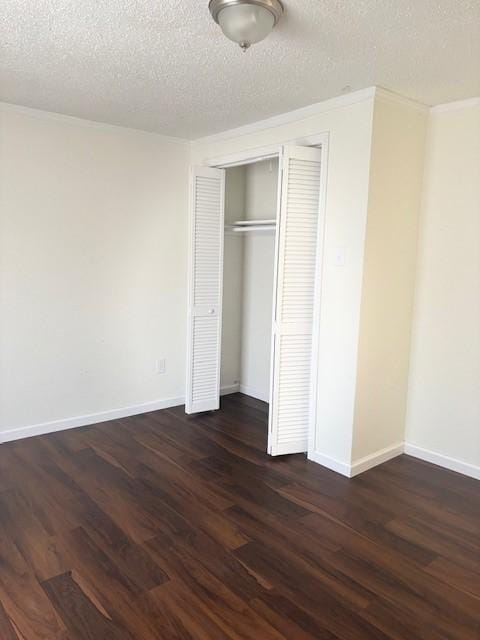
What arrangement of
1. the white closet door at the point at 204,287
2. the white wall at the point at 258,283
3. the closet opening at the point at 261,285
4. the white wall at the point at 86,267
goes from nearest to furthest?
the closet opening at the point at 261,285 < the white wall at the point at 86,267 < the white closet door at the point at 204,287 < the white wall at the point at 258,283

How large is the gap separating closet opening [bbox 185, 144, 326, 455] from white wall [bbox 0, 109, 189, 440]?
1.10 feet

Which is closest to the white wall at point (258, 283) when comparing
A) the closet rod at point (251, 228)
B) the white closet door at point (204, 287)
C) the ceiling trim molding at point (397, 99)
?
the closet rod at point (251, 228)

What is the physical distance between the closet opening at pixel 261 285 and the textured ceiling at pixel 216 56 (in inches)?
22.9

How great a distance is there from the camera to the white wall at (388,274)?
3.03m

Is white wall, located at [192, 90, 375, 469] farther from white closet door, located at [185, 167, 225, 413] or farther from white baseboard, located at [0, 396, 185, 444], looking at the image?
white baseboard, located at [0, 396, 185, 444]

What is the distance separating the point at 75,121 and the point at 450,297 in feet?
10.1

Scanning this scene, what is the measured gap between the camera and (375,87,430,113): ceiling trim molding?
2893 millimetres

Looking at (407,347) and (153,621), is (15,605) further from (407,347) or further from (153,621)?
(407,347)

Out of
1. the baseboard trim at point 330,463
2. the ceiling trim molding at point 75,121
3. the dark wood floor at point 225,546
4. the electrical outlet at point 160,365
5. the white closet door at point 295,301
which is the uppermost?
the ceiling trim molding at point 75,121

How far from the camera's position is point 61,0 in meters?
1.95

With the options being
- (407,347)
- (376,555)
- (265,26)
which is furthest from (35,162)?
(376,555)

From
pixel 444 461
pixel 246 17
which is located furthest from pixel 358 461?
pixel 246 17

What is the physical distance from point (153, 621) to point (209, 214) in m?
3.11

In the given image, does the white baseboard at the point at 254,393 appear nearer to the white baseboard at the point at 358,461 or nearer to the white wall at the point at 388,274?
the white baseboard at the point at 358,461
